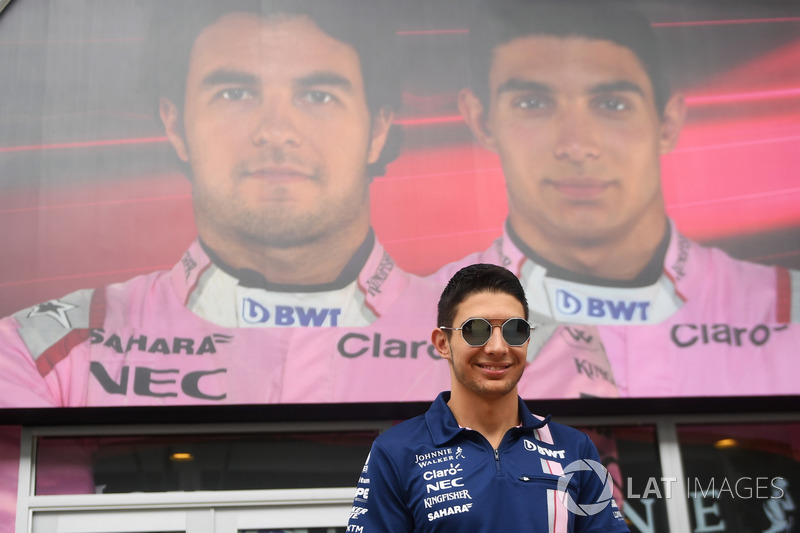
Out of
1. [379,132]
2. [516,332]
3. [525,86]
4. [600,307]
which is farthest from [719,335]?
[516,332]

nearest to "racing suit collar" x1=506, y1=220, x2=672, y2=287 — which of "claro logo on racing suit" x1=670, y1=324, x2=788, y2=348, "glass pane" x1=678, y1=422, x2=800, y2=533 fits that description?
"claro logo on racing suit" x1=670, y1=324, x2=788, y2=348

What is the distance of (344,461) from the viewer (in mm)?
3863

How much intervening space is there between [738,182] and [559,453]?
3082 mm

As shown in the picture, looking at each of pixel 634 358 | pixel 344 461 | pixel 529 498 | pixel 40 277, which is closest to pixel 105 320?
pixel 40 277

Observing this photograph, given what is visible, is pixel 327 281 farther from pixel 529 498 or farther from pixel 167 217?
pixel 529 498

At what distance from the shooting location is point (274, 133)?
13.1ft

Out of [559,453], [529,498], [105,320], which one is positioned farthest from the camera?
[105,320]

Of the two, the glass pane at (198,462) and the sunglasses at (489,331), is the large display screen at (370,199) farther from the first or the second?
the sunglasses at (489,331)

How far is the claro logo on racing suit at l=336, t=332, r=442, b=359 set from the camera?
373 centimetres

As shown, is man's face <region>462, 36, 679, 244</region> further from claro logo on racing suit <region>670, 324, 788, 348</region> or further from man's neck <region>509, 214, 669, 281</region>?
claro logo on racing suit <region>670, 324, 788, 348</region>

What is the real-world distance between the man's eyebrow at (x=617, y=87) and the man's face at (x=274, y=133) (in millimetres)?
1082

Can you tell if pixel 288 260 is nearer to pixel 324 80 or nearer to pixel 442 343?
pixel 324 80
